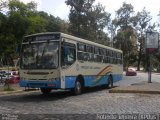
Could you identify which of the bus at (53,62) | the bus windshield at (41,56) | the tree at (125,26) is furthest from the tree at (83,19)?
the bus windshield at (41,56)

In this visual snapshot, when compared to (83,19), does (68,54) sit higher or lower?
lower

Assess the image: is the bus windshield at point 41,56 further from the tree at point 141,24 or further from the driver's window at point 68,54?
the tree at point 141,24

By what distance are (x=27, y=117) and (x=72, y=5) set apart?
199 feet

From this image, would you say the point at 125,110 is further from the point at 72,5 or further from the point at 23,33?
the point at 72,5

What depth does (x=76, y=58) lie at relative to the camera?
68.5 feet

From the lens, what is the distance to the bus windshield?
1884 centimetres

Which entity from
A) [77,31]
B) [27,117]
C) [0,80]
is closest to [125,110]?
[27,117]

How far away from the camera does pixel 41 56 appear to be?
62.4ft

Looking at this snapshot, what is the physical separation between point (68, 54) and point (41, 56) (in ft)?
4.94

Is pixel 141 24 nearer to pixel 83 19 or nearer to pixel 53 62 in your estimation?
pixel 83 19

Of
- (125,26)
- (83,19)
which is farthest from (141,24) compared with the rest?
(83,19)

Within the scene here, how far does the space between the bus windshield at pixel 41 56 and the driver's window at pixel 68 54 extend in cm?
45

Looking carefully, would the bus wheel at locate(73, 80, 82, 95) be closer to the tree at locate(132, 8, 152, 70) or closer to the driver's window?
the driver's window

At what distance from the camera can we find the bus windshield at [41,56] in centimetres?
1884
